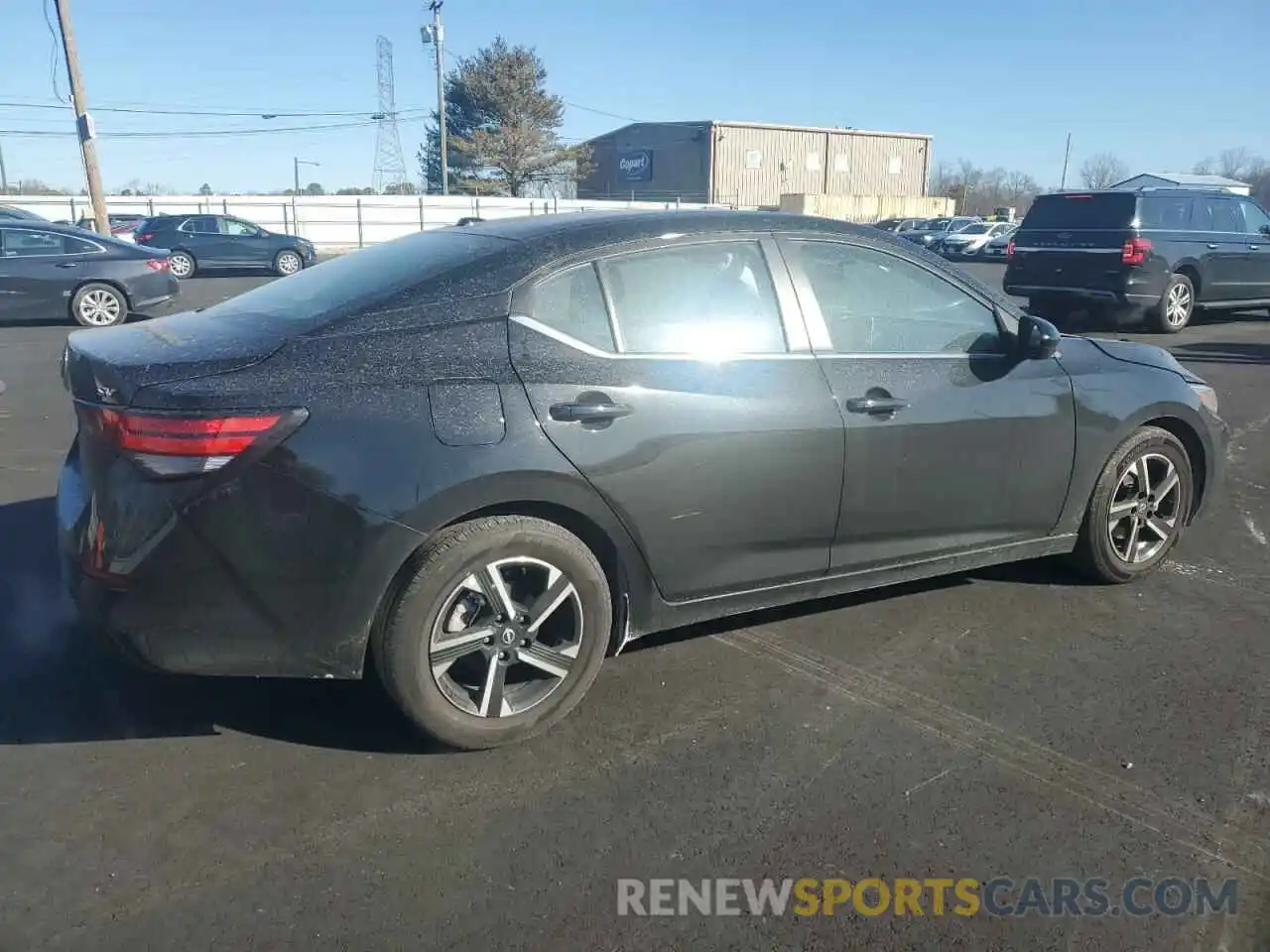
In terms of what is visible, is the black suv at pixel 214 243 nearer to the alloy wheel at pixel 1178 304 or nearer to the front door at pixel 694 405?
the alloy wheel at pixel 1178 304

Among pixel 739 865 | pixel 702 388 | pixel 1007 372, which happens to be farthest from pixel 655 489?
pixel 1007 372

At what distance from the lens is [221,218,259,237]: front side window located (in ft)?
78.7

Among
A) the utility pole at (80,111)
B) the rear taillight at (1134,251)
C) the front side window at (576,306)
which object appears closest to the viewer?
the front side window at (576,306)

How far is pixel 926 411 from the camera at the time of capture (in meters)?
3.77

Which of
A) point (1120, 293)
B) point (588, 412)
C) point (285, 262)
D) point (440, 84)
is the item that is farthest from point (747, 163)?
point (588, 412)

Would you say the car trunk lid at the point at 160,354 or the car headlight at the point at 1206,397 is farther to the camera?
the car headlight at the point at 1206,397

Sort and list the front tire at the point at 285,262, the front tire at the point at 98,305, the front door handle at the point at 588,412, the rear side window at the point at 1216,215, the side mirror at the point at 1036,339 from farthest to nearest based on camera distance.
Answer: the front tire at the point at 285,262 → the rear side window at the point at 1216,215 → the front tire at the point at 98,305 → the side mirror at the point at 1036,339 → the front door handle at the point at 588,412

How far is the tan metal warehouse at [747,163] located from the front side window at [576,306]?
182 feet

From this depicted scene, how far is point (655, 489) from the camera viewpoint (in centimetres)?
328

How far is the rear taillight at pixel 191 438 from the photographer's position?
8.99ft

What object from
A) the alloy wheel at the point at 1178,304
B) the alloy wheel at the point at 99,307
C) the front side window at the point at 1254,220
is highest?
the front side window at the point at 1254,220

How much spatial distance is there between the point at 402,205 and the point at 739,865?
39130mm

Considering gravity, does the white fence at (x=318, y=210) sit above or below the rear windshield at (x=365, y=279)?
above

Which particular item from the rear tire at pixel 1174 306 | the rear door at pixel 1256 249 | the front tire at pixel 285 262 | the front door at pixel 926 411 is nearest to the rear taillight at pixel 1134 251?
the rear tire at pixel 1174 306
